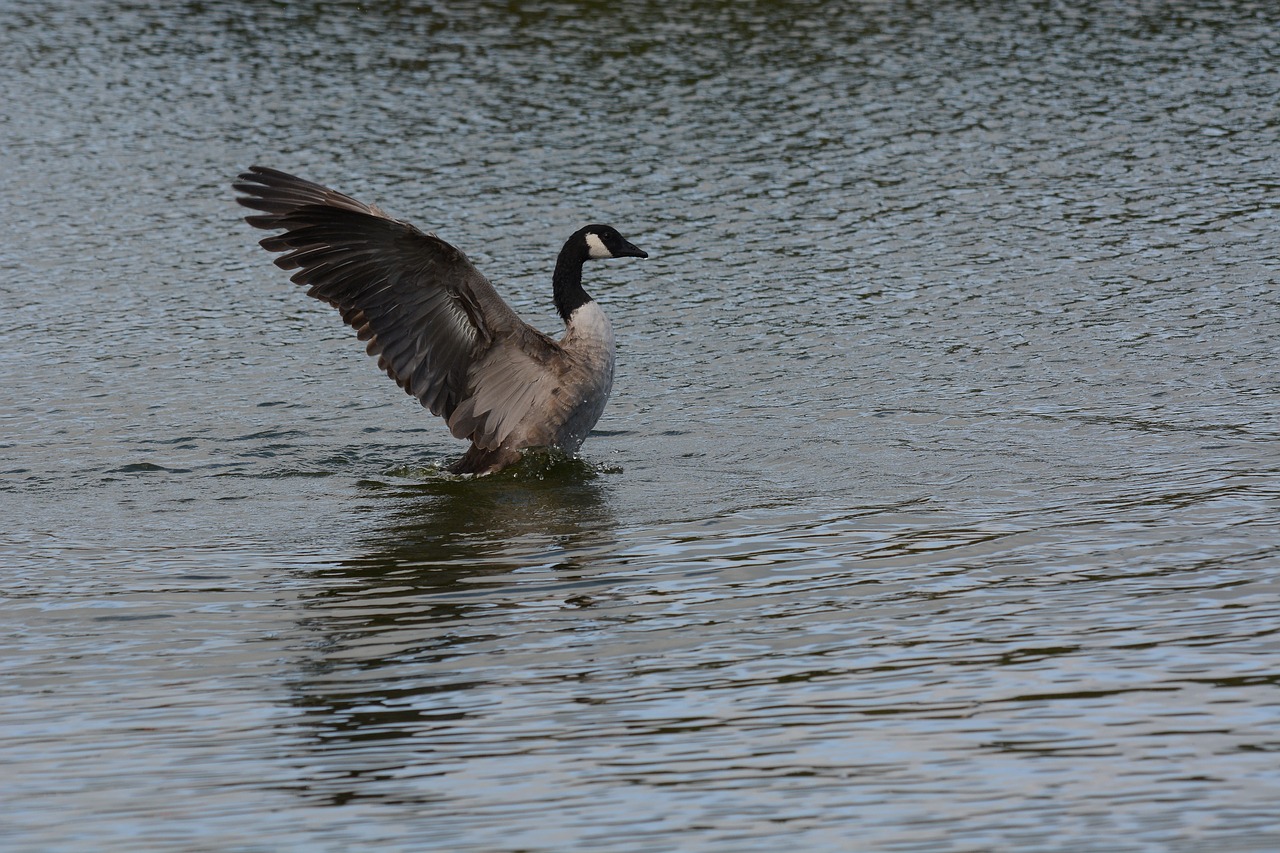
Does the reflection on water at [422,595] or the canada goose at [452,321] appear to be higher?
the canada goose at [452,321]

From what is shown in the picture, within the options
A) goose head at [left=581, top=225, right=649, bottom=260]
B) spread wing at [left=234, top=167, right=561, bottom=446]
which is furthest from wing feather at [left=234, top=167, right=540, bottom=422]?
goose head at [left=581, top=225, right=649, bottom=260]

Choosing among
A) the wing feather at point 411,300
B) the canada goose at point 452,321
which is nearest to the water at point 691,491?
the canada goose at point 452,321

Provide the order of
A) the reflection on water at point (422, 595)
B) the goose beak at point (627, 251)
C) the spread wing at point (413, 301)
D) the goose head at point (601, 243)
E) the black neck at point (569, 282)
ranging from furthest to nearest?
the goose beak at point (627, 251)
the goose head at point (601, 243)
the black neck at point (569, 282)
the spread wing at point (413, 301)
the reflection on water at point (422, 595)

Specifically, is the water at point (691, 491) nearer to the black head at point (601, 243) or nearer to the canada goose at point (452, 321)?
the canada goose at point (452, 321)

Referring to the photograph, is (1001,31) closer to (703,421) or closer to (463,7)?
(463,7)

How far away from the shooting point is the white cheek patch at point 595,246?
11.0 metres

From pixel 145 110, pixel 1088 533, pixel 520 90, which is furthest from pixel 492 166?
pixel 1088 533

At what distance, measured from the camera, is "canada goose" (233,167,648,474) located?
31.8 ft

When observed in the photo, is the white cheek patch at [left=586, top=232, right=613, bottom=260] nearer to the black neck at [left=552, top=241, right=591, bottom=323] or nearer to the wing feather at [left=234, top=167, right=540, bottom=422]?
the black neck at [left=552, top=241, right=591, bottom=323]

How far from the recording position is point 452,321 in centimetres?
1029

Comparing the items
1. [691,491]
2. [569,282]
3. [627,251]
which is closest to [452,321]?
[569,282]

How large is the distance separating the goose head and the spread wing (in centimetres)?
73

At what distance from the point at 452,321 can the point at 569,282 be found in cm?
90

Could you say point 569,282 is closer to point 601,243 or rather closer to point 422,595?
point 601,243
